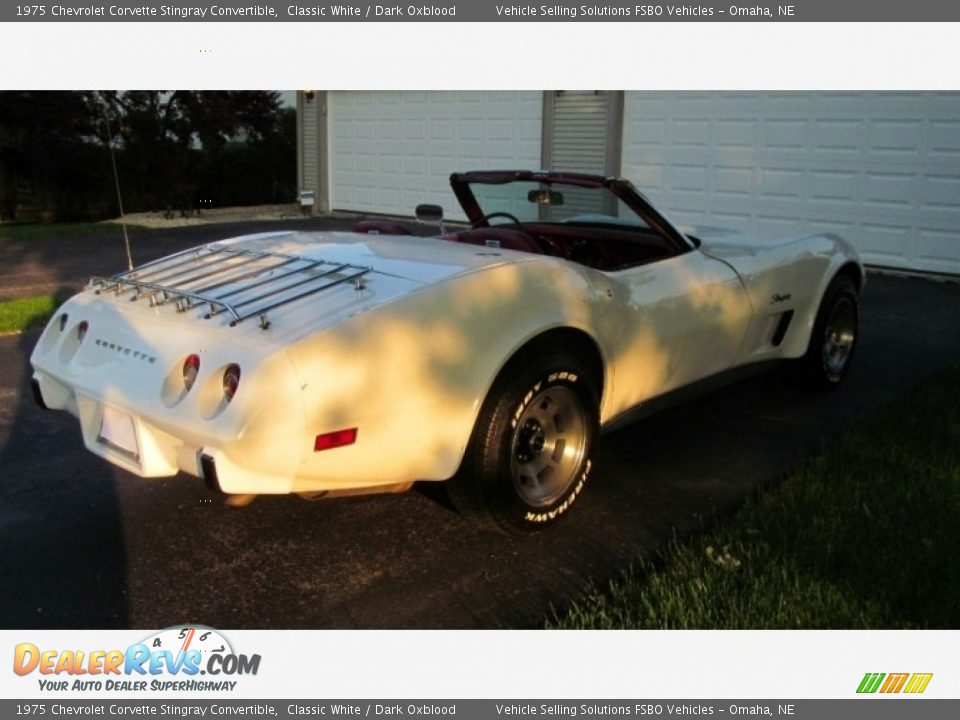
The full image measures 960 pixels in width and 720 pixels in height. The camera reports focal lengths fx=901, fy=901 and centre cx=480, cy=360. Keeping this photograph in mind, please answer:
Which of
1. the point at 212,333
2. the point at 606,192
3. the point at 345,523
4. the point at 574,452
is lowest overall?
the point at 345,523

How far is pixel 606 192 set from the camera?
438 centimetres

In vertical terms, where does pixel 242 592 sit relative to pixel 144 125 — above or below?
below

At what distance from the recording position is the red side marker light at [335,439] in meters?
2.83

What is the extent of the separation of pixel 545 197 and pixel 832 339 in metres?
2.14

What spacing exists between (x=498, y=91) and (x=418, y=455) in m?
11.8

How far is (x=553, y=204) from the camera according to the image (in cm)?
461

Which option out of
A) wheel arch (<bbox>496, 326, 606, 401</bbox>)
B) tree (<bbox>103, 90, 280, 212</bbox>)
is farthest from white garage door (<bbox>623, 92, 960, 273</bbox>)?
tree (<bbox>103, 90, 280, 212</bbox>)

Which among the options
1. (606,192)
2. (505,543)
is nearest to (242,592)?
(505,543)

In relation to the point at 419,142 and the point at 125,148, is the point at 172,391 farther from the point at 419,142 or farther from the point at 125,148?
the point at 125,148

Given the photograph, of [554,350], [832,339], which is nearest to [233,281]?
[554,350]

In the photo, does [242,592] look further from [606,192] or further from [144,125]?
[144,125]

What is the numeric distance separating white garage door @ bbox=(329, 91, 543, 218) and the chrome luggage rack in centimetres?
1018

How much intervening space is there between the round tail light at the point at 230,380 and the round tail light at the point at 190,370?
15 cm

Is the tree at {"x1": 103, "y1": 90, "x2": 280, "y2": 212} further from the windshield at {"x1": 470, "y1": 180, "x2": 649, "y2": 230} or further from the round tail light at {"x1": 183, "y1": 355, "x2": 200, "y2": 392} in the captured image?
the round tail light at {"x1": 183, "y1": 355, "x2": 200, "y2": 392}
